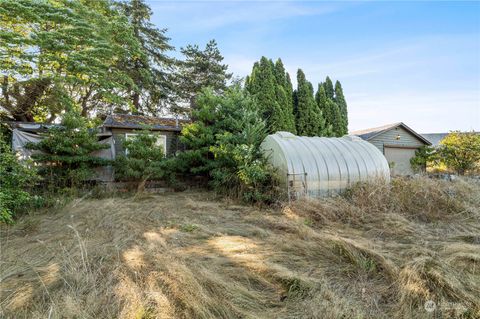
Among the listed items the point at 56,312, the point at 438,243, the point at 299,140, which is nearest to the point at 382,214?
the point at 438,243

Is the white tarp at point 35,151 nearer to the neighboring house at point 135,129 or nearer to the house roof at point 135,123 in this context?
the neighboring house at point 135,129

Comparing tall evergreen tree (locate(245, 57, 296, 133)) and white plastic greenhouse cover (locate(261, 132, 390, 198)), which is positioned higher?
tall evergreen tree (locate(245, 57, 296, 133))

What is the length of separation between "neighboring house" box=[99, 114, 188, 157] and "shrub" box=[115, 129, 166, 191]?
1375 mm

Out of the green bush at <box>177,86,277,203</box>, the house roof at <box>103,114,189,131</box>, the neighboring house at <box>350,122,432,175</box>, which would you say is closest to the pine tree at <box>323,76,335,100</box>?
the neighboring house at <box>350,122,432,175</box>

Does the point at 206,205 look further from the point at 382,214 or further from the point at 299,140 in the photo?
the point at 382,214

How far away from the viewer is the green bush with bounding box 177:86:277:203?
6.39m

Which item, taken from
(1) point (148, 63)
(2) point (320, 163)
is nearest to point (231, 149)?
(2) point (320, 163)

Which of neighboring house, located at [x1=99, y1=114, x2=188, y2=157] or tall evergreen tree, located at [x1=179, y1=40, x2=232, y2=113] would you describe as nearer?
neighboring house, located at [x1=99, y1=114, x2=188, y2=157]

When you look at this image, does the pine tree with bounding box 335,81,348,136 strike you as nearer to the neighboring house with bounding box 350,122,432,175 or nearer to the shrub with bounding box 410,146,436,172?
the neighboring house with bounding box 350,122,432,175

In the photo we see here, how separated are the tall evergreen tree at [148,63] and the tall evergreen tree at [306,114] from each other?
31.5 ft

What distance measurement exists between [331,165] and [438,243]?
11.5ft

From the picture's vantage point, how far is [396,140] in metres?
14.9

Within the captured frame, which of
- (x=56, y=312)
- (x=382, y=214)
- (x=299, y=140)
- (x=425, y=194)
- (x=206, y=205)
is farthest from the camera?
(x=299, y=140)

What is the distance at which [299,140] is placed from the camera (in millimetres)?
7324
